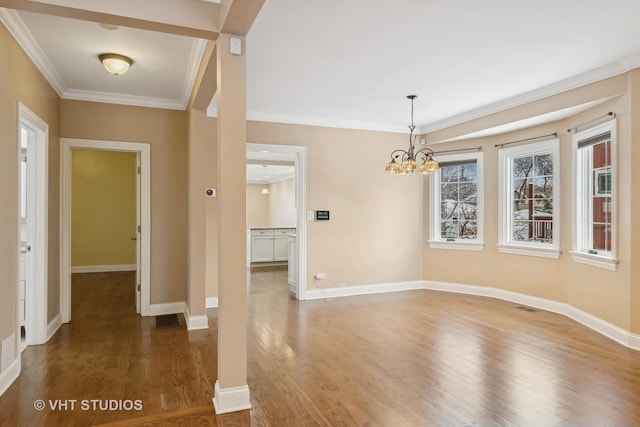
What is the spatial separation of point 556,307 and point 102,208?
8371 mm

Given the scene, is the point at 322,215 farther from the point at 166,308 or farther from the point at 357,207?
the point at 166,308

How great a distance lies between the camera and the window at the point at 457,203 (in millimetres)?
6023

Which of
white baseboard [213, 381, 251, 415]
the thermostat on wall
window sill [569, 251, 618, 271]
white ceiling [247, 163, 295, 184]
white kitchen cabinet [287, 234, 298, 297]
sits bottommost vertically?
white baseboard [213, 381, 251, 415]

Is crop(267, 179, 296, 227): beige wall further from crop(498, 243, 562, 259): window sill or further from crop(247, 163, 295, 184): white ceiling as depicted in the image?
crop(498, 243, 562, 259): window sill

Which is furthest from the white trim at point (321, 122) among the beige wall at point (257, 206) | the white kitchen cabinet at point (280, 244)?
the beige wall at point (257, 206)

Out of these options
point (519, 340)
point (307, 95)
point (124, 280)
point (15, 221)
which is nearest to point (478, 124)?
point (307, 95)

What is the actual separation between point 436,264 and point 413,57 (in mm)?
3764

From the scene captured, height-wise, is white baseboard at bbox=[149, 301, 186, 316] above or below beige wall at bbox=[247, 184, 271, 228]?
below

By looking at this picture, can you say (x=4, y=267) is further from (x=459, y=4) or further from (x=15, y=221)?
(x=459, y=4)

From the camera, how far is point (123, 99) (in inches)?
182

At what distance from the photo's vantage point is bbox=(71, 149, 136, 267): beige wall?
8.09 metres

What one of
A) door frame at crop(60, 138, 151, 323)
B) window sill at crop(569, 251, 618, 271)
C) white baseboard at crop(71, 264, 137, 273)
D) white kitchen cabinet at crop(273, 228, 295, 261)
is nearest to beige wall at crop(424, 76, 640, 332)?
window sill at crop(569, 251, 618, 271)

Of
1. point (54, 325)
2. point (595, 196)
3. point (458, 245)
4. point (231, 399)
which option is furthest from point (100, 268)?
point (595, 196)

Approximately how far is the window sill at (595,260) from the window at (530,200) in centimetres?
36
